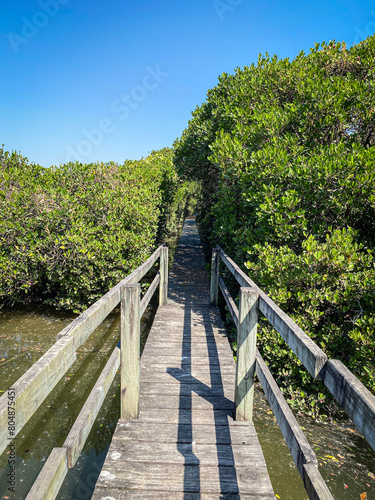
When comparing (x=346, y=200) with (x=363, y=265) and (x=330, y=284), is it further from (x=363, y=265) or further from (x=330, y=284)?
(x=330, y=284)

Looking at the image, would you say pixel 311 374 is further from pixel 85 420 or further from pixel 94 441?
pixel 94 441

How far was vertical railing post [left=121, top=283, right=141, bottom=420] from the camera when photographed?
248 centimetres

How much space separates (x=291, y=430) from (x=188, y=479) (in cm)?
96

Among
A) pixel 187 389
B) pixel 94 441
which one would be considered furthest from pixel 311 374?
pixel 94 441

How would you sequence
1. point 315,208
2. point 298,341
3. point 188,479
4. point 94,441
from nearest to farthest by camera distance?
point 298,341 < point 188,479 < point 94,441 < point 315,208

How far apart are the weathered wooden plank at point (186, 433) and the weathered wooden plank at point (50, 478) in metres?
1.20

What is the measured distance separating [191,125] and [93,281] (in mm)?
5640

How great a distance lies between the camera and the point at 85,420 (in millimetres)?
1718

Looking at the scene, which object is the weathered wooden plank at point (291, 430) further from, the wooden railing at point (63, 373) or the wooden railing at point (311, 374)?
the wooden railing at point (63, 373)

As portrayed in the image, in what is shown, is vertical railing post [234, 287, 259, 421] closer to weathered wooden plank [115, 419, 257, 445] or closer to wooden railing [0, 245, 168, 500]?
weathered wooden plank [115, 419, 257, 445]

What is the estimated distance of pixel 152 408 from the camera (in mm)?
2869

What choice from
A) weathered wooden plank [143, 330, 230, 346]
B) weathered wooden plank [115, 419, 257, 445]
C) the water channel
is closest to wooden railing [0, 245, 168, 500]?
weathered wooden plank [115, 419, 257, 445]

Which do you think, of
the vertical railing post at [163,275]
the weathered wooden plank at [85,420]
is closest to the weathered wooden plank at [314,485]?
the weathered wooden plank at [85,420]

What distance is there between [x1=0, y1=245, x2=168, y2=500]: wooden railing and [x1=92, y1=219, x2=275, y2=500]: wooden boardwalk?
317 mm
